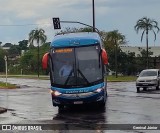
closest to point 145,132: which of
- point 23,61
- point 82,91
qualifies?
point 82,91

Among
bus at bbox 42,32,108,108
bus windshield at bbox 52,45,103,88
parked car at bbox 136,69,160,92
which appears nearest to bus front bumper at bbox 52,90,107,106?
bus at bbox 42,32,108,108

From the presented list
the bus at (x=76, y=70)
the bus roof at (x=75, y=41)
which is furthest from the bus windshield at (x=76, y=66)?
the bus roof at (x=75, y=41)

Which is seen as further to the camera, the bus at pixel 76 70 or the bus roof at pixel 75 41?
the bus roof at pixel 75 41

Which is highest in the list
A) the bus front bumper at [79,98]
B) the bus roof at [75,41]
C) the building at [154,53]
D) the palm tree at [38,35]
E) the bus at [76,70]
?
the palm tree at [38,35]

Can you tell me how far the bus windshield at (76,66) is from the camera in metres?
19.2

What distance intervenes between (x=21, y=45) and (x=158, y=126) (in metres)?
176

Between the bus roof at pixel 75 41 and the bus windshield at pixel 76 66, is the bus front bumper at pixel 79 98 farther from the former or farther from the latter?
the bus roof at pixel 75 41

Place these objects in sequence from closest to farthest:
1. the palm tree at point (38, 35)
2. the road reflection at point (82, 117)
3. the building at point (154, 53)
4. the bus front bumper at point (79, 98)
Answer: the road reflection at point (82, 117) → the bus front bumper at point (79, 98) → the building at point (154, 53) → the palm tree at point (38, 35)

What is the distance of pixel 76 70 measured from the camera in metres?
Result: 19.2

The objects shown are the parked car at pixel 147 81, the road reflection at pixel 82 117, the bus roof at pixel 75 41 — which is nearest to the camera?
the road reflection at pixel 82 117

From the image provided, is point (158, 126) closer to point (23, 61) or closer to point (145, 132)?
point (145, 132)

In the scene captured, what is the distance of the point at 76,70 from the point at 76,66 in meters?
0.17

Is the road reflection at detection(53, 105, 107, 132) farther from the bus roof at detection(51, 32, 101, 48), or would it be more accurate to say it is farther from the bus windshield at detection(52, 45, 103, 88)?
the bus roof at detection(51, 32, 101, 48)

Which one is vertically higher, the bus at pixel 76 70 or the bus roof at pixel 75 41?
the bus roof at pixel 75 41
